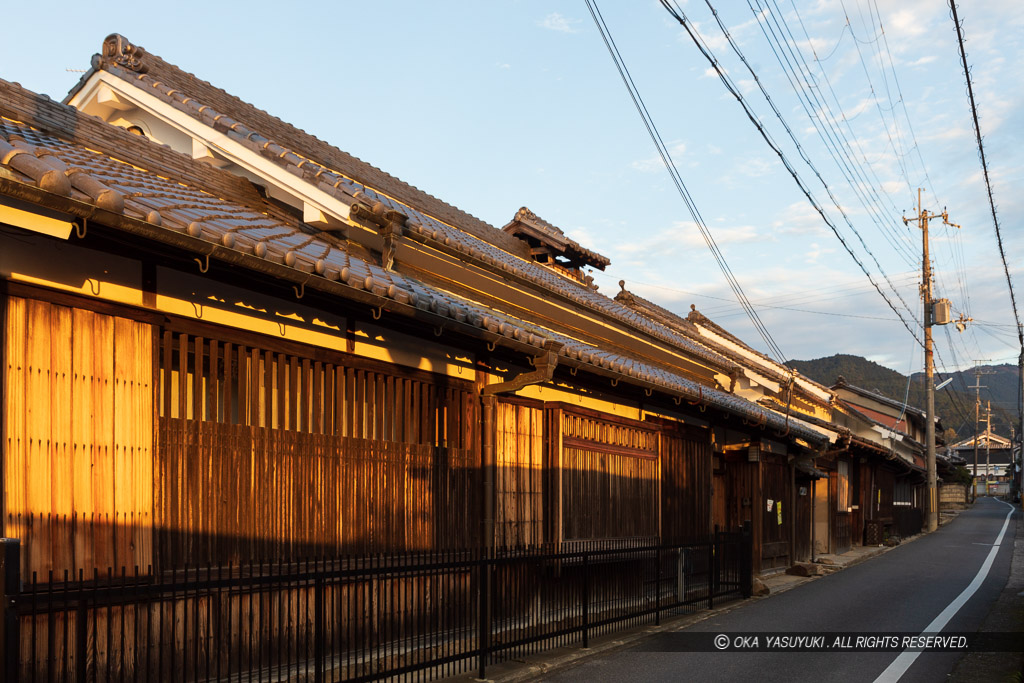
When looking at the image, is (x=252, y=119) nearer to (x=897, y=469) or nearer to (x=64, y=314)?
(x=64, y=314)

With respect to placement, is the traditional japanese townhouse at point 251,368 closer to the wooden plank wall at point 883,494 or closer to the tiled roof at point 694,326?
the tiled roof at point 694,326

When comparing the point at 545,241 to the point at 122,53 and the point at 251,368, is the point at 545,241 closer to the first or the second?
the point at 122,53

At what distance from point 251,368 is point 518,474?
4616mm

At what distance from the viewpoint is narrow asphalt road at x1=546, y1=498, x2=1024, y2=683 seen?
9195mm

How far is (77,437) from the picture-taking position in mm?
6168

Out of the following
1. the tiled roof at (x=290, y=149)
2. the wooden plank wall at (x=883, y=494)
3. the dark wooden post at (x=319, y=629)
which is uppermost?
the tiled roof at (x=290, y=149)

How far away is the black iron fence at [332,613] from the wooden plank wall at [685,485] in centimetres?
134

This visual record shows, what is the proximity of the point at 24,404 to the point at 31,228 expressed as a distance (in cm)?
126

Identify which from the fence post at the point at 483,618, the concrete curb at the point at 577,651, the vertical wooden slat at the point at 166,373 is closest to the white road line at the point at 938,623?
the concrete curb at the point at 577,651

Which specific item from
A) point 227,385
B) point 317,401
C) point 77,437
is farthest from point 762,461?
point 77,437

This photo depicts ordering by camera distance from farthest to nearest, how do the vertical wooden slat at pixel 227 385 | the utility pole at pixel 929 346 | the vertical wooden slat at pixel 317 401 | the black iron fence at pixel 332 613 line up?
1. the utility pole at pixel 929 346
2. the vertical wooden slat at pixel 317 401
3. the vertical wooden slat at pixel 227 385
4. the black iron fence at pixel 332 613

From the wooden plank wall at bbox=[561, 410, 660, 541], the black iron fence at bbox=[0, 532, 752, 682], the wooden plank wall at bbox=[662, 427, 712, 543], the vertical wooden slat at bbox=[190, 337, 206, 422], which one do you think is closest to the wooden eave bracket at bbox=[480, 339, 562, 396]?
the wooden plank wall at bbox=[561, 410, 660, 541]

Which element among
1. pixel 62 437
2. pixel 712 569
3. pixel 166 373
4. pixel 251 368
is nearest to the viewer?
pixel 62 437

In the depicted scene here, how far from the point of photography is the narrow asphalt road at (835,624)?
9.20 m
